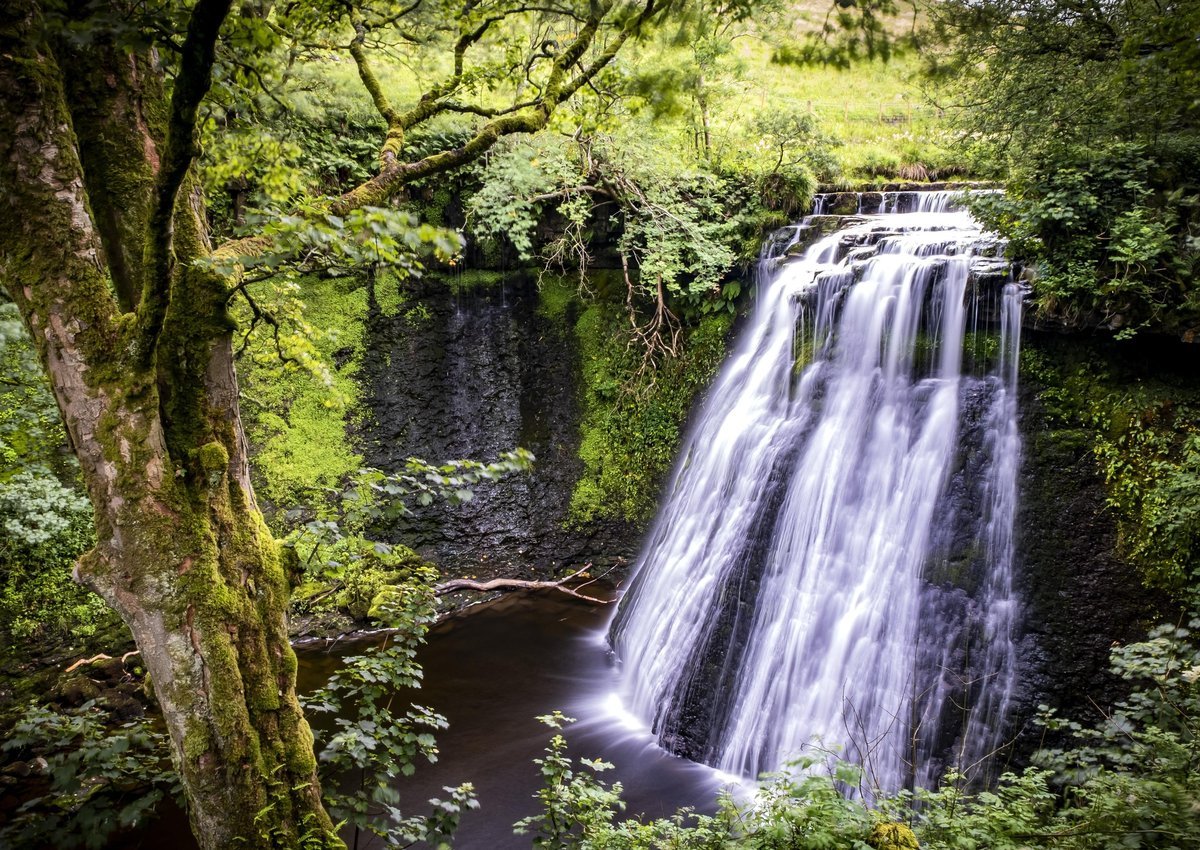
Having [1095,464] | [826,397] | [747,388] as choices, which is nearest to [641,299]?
[747,388]

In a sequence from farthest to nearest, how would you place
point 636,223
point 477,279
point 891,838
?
point 477,279 → point 636,223 → point 891,838

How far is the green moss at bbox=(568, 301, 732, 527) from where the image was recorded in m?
9.36

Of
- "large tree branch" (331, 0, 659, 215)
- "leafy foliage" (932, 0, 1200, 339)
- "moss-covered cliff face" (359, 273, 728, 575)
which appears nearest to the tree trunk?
"large tree branch" (331, 0, 659, 215)

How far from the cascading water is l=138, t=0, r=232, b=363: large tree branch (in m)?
4.83

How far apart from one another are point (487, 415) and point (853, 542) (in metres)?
6.61

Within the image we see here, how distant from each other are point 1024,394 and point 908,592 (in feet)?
7.42

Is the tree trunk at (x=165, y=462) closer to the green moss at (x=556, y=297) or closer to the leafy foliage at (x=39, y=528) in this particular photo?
the leafy foliage at (x=39, y=528)

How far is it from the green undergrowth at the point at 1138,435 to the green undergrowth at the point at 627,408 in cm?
436

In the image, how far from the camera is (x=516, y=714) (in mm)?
A: 6527

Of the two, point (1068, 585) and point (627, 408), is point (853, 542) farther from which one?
point (627, 408)

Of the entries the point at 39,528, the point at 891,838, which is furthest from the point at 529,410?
the point at 891,838

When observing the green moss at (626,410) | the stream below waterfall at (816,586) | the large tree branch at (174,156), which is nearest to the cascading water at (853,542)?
the stream below waterfall at (816,586)

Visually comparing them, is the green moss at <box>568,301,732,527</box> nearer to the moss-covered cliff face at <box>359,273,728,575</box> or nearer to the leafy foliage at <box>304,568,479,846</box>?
the moss-covered cliff face at <box>359,273,728,575</box>

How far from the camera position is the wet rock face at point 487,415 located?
9531 millimetres
